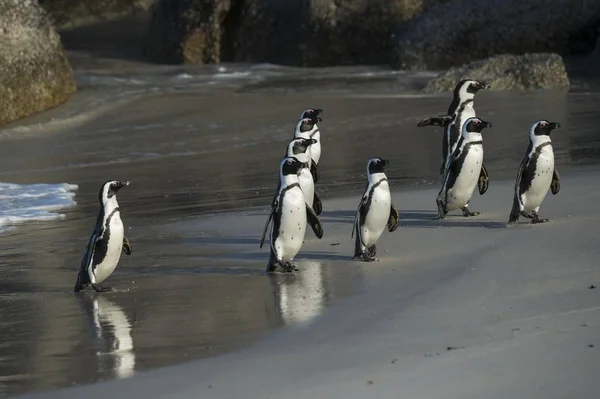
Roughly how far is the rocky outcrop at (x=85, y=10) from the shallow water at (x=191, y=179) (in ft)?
31.5

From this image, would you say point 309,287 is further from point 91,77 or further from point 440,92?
point 91,77

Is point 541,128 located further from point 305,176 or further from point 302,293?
point 302,293

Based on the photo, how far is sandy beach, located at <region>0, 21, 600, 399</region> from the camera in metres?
5.23

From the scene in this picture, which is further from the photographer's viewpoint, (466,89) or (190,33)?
(190,33)

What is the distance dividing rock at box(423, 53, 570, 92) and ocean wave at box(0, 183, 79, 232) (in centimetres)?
722

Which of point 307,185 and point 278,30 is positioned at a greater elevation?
point 278,30

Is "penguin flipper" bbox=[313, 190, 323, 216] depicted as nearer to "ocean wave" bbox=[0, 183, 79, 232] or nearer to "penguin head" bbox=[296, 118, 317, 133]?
"penguin head" bbox=[296, 118, 317, 133]

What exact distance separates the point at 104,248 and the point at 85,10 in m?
26.6

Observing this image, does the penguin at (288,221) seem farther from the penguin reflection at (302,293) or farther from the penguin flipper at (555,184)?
the penguin flipper at (555,184)

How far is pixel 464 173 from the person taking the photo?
897 cm

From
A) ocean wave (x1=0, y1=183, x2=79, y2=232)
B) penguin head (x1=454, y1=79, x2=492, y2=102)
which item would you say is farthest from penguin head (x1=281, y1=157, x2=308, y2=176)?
ocean wave (x1=0, y1=183, x2=79, y2=232)

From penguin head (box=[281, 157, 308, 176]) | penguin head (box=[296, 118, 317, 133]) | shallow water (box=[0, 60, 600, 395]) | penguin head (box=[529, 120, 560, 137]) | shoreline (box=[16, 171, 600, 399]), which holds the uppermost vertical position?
penguin head (box=[529, 120, 560, 137])

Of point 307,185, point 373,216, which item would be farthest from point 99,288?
point 307,185

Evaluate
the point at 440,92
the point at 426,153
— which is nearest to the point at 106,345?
the point at 426,153
